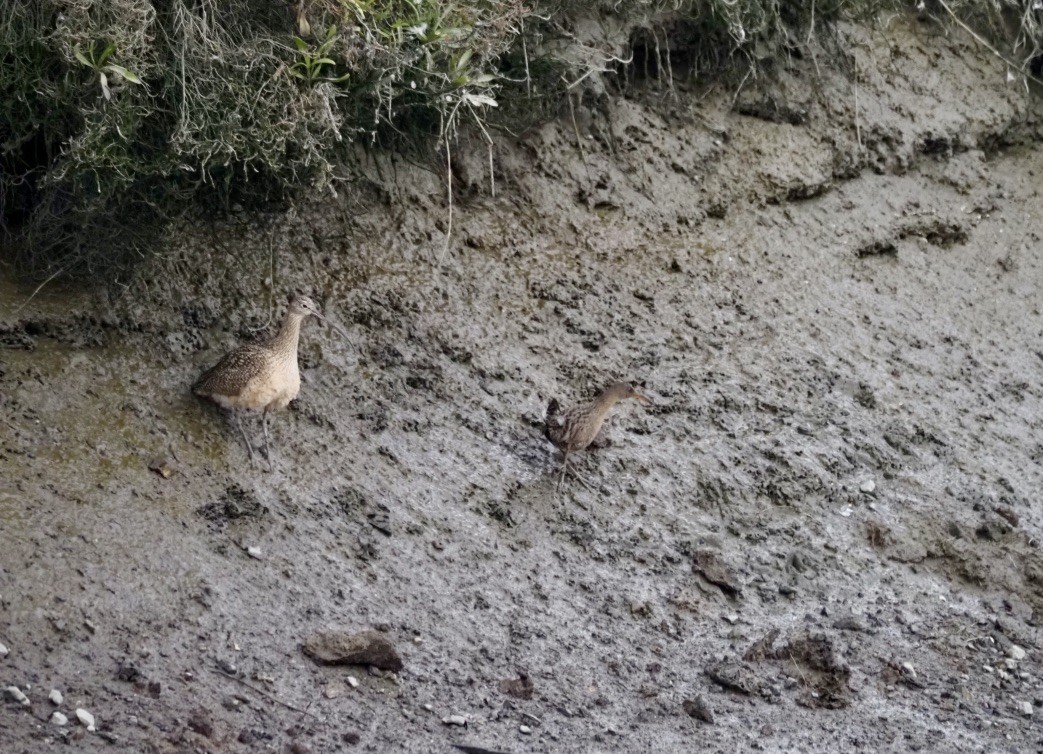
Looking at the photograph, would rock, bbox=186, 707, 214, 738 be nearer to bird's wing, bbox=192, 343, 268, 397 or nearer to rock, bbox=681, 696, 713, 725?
bird's wing, bbox=192, 343, 268, 397

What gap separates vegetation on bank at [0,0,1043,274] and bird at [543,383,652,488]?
4.95 feet

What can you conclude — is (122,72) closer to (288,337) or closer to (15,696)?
(288,337)

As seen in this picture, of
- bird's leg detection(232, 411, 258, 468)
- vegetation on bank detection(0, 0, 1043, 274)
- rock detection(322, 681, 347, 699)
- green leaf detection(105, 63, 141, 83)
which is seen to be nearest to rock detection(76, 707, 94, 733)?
rock detection(322, 681, 347, 699)

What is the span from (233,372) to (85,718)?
1.82 meters

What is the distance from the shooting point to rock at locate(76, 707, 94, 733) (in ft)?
15.7

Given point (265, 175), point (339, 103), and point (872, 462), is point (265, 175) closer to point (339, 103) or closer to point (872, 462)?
point (339, 103)

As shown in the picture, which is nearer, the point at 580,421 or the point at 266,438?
the point at 266,438

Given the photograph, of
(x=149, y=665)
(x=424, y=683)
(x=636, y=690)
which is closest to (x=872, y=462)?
(x=636, y=690)

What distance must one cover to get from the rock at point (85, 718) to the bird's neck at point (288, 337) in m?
1.99

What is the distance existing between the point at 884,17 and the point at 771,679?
478cm

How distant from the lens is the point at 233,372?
6172 millimetres

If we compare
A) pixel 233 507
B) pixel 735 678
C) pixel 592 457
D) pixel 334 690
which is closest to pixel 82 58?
pixel 233 507

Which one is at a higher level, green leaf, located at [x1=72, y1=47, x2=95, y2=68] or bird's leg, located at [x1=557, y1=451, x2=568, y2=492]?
green leaf, located at [x1=72, y1=47, x2=95, y2=68]

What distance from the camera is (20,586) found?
5.29m
